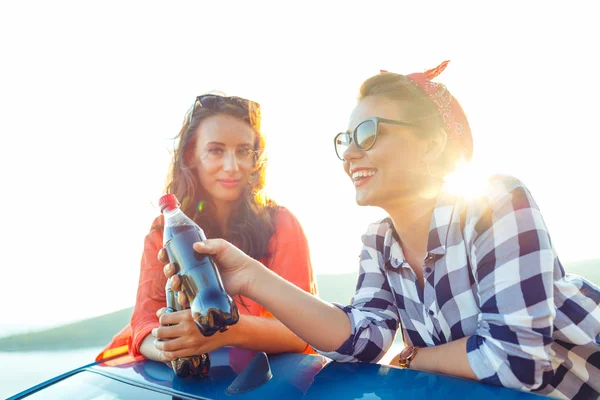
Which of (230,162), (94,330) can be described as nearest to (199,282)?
(230,162)

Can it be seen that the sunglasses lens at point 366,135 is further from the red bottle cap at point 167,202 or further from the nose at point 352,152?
the red bottle cap at point 167,202

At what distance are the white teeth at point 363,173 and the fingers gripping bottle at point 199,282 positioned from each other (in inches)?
20.3

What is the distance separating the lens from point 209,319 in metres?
1.05

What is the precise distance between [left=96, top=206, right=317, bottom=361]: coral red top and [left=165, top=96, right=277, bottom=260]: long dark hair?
7cm

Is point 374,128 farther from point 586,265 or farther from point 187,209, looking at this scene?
point 586,265

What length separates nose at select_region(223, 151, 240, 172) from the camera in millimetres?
1927

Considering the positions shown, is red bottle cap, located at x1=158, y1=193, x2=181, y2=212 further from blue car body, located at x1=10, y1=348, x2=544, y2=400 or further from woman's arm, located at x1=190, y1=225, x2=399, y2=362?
blue car body, located at x1=10, y1=348, x2=544, y2=400

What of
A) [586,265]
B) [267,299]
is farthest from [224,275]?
[586,265]

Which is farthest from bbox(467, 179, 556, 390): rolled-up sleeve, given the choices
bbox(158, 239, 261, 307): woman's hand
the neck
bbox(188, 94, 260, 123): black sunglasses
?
bbox(188, 94, 260, 123): black sunglasses

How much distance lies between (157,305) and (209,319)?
2.55 feet

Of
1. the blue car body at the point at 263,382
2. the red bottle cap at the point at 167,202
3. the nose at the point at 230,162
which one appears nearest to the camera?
the blue car body at the point at 263,382

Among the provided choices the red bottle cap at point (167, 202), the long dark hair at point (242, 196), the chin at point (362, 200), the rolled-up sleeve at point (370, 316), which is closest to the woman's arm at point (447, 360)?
the rolled-up sleeve at point (370, 316)

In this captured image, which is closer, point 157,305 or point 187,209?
point 157,305

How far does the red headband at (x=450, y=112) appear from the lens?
1.46m
